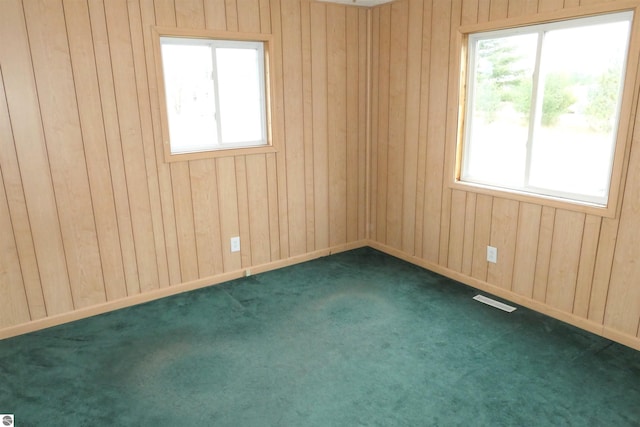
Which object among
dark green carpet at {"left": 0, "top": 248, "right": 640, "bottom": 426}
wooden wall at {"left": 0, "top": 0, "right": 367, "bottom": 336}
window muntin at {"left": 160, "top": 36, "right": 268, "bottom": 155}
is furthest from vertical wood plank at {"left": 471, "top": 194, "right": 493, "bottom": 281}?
window muntin at {"left": 160, "top": 36, "right": 268, "bottom": 155}

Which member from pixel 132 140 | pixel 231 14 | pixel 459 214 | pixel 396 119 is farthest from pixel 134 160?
pixel 459 214

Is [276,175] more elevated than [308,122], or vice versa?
[308,122]

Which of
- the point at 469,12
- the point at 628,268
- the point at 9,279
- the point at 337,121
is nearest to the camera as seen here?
the point at 628,268

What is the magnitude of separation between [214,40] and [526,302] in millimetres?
3026

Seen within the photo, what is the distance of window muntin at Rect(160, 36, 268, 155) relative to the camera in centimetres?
338

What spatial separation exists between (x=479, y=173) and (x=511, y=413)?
1.92m

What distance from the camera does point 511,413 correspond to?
7.23 feet

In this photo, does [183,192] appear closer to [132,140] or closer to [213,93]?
[132,140]

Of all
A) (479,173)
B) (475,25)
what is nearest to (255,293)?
(479,173)

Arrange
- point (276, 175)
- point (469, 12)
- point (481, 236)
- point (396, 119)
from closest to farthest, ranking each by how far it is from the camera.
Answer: point (469, 12), point (481, 236), point (276, 175), point (396, 119)

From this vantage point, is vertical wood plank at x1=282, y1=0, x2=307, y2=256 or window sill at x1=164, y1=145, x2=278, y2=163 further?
vertical wood plank at x1=282, y1=0, x2=307, y2=256

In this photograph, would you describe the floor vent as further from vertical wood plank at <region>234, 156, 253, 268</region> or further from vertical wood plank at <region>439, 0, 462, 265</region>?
vertical wood plank at <region>234, 156, 253, 268</region>

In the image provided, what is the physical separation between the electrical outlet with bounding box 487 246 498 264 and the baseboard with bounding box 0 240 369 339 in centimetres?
146

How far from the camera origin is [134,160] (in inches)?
127
